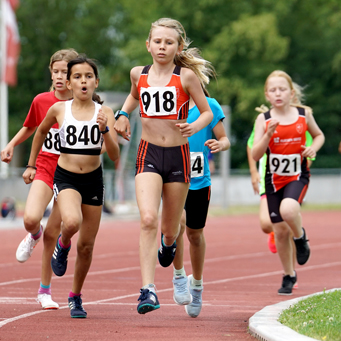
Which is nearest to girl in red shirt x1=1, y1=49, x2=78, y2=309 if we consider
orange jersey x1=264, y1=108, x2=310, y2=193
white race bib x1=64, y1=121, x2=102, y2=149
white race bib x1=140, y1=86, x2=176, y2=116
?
white race bib x1=64, y1=121, x2=102, y2=149

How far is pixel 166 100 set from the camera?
6531 mm

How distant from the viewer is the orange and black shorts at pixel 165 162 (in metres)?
6.49

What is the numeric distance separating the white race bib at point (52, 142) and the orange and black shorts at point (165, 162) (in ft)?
4.90

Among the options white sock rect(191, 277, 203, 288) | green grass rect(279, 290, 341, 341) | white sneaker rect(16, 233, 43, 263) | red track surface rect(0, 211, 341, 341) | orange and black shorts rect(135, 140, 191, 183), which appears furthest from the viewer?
white sneaker rect(16, 233, 43, 263)

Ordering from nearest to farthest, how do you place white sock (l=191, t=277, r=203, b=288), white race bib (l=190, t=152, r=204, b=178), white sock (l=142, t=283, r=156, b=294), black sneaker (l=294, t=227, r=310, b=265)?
1. white sock (l=142, t=283, r=156, b=294)
2. white race bib (l=190, t=152, r=204, b=178)
3. white sock (l=191, t=277, r=203, b=288)
4. black sneaker (l=294, t=227, r=310, b=265)

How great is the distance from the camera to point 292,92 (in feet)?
30.8

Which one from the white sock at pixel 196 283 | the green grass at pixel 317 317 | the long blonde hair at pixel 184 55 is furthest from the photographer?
the white sock at pixel 196 283

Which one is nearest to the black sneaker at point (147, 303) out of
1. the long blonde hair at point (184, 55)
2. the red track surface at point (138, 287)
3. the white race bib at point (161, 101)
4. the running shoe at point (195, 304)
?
the red track surface at point (138, 287)

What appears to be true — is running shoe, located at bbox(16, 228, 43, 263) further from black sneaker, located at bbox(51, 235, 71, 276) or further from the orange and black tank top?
the orange and black tank top

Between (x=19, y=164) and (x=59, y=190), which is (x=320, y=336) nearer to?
(x=59, y=190)

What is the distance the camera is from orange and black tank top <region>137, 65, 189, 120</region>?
6.53 m

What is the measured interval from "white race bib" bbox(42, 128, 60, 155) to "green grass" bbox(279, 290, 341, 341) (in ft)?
8.89

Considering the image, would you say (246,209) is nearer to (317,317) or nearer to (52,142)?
(52,142)

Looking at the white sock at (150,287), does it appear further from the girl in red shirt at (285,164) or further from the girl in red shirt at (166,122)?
the girl in red shirt at (285,164)
